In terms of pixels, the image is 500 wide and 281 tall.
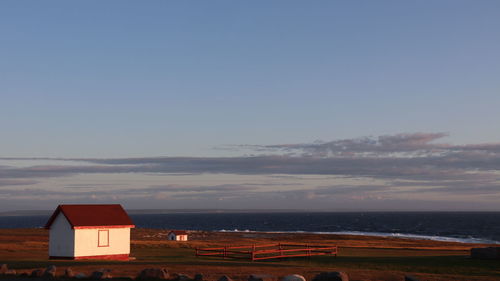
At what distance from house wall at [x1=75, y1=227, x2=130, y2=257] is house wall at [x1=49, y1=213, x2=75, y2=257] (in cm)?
45

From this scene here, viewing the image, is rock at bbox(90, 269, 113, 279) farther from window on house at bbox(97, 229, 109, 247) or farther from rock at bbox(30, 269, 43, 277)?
window on house at bbox(97, 229, 109, 247)

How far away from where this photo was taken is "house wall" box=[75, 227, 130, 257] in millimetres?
42531

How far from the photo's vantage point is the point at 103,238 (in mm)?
43875

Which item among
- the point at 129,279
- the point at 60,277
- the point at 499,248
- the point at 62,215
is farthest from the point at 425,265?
the point at 62,215

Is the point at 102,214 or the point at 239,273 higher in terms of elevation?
the point at 102,214

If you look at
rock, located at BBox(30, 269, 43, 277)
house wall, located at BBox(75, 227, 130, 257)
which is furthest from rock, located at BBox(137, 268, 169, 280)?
house wall, located at BBox(75, 227, 130, 257)

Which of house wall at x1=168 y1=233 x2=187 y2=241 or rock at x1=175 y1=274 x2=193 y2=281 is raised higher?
rock at x1=175 y1=274 x2=193 y2=281

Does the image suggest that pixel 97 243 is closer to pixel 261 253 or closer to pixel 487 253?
pixel 261 253

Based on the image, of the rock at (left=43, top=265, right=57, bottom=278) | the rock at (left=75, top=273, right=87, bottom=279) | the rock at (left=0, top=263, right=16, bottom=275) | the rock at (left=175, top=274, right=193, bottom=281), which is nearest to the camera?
the rock at (left=175, top=274, right=193, bottom=281)

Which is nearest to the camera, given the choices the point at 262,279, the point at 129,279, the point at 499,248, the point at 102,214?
the point at 262,279

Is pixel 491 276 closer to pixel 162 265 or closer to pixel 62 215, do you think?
pixel 162 265

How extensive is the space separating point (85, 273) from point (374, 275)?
46.6ft

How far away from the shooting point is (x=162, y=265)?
35.3m

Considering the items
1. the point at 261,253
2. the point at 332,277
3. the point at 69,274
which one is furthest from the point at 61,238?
the point at 332,277
